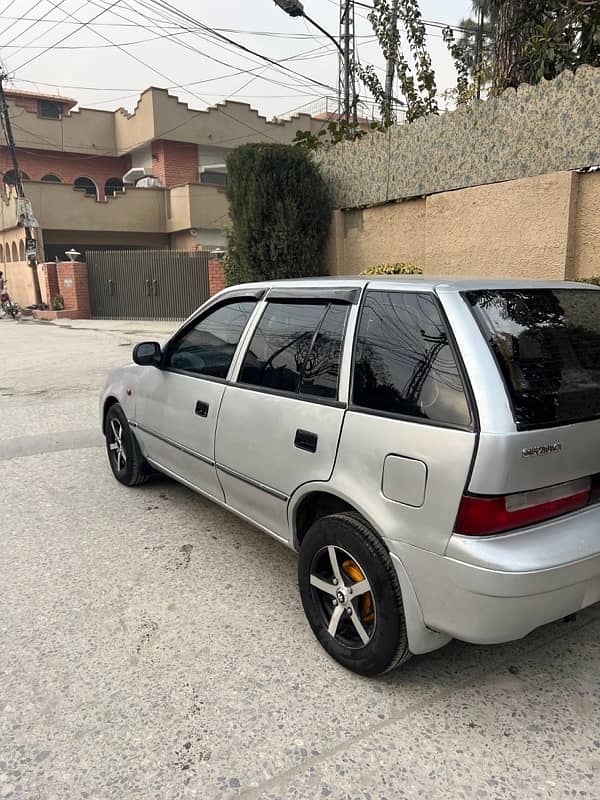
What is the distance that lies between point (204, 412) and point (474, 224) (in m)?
6.16

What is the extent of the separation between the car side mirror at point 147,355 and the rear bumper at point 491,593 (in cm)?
229

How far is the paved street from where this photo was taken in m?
2.02

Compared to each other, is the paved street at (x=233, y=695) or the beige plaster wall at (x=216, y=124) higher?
the beige plaster wall at (x=216, y=124)

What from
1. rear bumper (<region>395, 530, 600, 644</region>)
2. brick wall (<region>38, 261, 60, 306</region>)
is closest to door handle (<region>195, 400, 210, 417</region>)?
rear bumper (<region>395, 530, 600, 644</region>)

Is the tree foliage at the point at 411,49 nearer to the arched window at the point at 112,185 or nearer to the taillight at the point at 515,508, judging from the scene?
the taillight at the point at 515,508

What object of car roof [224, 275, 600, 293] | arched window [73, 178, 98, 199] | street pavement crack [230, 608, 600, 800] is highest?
arched window [73, 178, 98, 199]

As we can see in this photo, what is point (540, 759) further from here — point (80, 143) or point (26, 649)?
point (80, 143)

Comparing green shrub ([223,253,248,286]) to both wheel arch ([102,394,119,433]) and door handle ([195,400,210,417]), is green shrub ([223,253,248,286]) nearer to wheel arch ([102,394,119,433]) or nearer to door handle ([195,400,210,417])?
wheel arch ([102,394,119,433])

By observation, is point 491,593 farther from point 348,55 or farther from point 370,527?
A: point 348,55

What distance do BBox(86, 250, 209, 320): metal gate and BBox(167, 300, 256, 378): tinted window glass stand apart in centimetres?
1456

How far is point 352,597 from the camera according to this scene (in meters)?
2.44

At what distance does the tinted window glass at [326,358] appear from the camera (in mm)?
2629

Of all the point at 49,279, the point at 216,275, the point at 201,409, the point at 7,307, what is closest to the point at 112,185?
the point at 7,307

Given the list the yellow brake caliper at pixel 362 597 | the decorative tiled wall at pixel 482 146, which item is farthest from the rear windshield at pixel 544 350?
the decorative tiled wall at pixel 482 146
